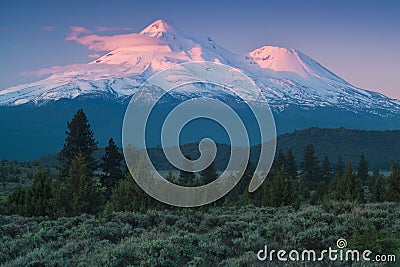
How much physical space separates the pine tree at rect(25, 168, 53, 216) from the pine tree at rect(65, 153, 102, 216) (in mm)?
784

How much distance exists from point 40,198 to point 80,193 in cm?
159

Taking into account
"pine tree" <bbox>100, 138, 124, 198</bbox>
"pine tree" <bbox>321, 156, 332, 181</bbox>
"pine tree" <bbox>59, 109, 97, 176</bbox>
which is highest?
"pine tree" <bbox>59, 109, 97, 176</bbox>

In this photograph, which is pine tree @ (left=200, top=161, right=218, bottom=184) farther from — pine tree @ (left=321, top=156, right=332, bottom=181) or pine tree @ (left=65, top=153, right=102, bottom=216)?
pine tree @ (left=65, top=153, right=102, bottom=216)

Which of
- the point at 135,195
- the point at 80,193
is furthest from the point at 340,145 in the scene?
the point at 80,193

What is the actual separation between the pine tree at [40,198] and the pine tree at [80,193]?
784 mm

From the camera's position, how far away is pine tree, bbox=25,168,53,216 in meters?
18.8

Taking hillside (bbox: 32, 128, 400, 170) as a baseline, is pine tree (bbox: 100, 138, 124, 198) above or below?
below

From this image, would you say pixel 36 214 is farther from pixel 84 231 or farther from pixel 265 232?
pixel 265 232

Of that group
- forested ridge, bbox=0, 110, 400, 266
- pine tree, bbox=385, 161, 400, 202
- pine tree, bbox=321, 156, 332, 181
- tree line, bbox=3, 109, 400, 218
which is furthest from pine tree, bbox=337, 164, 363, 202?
pine tree, bbox=321, 156, 332, 181

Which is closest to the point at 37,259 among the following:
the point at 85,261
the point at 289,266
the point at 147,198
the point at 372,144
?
the point at 85,261

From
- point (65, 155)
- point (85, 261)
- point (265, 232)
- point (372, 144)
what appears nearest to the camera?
point (85, 261)

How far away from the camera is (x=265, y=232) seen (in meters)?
10.5

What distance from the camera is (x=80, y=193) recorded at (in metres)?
19.1

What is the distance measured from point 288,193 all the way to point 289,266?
16.9 meters
